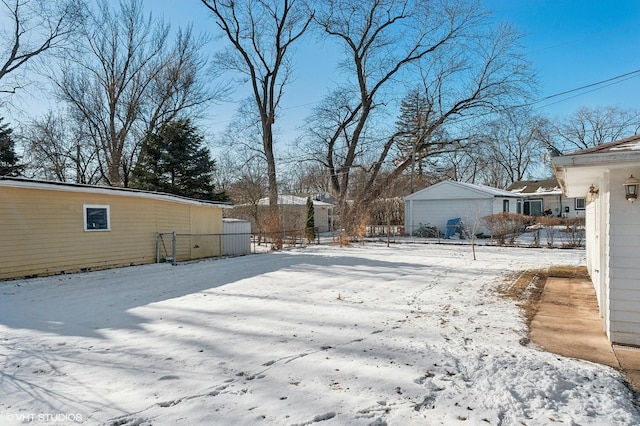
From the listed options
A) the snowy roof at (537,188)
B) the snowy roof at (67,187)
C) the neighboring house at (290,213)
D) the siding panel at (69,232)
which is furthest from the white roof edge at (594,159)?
the snowy roof at (537,188)

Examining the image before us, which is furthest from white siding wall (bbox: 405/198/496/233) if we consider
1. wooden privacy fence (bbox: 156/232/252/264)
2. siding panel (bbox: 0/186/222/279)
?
siding panel (bbox: 0/186/222/279)

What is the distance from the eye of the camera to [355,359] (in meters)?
3.55

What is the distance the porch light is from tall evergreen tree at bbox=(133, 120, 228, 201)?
19.3 m

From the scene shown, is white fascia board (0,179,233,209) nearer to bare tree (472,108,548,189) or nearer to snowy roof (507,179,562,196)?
snowy roof (507,179,562,196)

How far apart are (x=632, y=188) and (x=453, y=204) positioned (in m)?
18.8

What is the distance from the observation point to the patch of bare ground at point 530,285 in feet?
18.4

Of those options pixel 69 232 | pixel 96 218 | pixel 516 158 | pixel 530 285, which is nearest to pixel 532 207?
pixel 516 158

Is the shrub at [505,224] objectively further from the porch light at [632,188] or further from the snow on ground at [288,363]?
the porch light at [632,188]

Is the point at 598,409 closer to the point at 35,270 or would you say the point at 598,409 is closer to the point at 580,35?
the point at 35,270

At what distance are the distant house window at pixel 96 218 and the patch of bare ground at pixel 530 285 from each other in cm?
990

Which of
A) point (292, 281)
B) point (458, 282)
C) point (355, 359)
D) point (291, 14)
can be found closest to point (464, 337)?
point (355, 359)

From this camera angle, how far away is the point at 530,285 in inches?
294

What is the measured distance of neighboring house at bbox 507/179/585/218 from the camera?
1080 inches

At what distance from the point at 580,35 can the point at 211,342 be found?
18.8 meters
